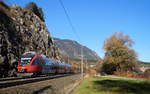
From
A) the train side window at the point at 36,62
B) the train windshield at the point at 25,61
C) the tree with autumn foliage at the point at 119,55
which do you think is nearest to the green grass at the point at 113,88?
the train side window at the point at 36,62

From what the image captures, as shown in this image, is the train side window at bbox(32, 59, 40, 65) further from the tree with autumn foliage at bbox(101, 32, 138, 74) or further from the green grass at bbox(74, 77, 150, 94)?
the tree with autumn foliage at bbox(101, 32, 138, 74)

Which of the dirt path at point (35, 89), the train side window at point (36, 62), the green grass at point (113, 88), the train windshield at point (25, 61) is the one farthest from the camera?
the train side window at point (36, 62)

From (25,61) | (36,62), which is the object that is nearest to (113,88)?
(36,62)

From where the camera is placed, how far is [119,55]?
5512 centimetres

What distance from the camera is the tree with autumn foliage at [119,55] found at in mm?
53156

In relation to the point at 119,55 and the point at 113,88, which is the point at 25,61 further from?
the point at 119,55

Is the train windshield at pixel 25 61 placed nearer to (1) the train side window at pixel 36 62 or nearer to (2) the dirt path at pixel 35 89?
(1) the train side window at pixel 36 62

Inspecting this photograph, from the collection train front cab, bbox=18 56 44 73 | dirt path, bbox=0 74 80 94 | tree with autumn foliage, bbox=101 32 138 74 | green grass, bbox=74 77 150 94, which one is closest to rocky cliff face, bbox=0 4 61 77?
train front cab, bbox=18 56 44 73

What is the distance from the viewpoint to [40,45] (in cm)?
4800

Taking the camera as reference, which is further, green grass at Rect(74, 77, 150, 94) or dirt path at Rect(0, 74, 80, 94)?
green grass at Rect(74, 77, 150, 94)

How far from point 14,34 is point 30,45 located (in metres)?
6.54

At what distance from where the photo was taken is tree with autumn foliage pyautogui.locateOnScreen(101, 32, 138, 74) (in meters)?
53.2

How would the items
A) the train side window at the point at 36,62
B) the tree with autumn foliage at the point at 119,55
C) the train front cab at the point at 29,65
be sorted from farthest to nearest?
1. the tree with autumn foliage at the point at 119,55
2. the train side window at the point at 36,62
3. the train front cab at the point at 29,65

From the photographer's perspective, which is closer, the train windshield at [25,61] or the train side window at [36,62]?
the train windshield at [25,61]
